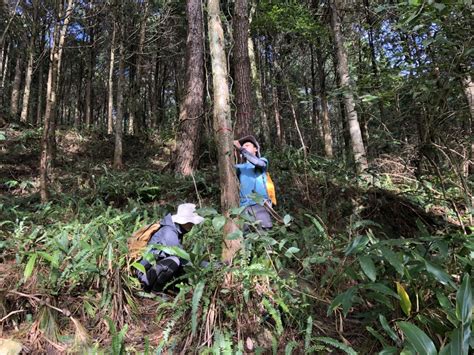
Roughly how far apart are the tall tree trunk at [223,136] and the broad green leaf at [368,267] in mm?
1249

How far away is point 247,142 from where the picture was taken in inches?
190

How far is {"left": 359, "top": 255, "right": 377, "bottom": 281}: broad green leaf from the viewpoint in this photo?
209cm

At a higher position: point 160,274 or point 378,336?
point 160,274

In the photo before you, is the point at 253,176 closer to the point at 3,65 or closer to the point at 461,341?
the point at 461,341

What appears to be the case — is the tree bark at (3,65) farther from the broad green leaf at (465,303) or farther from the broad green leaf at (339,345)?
the broad green leaf at (465,303)

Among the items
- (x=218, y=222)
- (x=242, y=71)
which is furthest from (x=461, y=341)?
(x=242, y=71)

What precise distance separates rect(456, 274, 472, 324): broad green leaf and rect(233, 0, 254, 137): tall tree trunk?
16.9 ft

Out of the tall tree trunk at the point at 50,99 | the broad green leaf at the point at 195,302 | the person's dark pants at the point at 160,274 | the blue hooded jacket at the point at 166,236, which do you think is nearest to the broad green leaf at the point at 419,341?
the broad green leaf at the point at 195,302

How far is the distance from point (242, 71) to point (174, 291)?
472 centimetres

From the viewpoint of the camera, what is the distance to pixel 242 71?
6.99m

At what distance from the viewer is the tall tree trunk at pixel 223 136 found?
10.5 ft

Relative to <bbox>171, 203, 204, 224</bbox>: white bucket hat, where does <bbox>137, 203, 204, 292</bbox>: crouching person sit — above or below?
below

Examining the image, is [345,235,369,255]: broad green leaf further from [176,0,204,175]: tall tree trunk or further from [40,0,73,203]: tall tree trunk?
[40,0,73,203]: tall tree trunk

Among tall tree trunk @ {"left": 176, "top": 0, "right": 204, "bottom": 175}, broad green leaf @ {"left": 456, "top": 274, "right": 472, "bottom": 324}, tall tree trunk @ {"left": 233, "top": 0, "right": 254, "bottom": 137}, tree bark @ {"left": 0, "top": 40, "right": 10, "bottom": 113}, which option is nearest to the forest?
broad green leaf @ {"left": 456, "top": 274, "right": 472, "bottom": 324}
